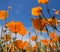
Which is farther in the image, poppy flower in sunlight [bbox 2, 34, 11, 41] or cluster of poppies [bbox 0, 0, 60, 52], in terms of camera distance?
poppy flower in sunlight [bbox 2, 34, 11, 41]

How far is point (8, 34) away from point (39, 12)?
1.31 meters

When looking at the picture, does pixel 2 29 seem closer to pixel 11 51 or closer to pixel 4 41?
pixel 4 41

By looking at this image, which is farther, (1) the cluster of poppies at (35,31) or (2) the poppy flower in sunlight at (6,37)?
(2) the poppy flower in sunlight at (6,37)

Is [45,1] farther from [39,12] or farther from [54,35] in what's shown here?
[54,35]

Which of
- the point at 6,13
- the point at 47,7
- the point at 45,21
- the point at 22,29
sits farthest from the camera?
the point at 6,13

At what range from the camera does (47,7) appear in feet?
9.26

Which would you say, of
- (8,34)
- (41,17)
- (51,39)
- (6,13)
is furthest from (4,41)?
(41,17)

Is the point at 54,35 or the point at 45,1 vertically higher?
the point at 45,1

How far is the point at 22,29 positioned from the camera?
326cm

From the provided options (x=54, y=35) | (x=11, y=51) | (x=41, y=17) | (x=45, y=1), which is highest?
(x=45, y=1)

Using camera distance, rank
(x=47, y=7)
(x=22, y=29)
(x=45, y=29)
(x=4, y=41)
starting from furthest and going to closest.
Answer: (x=4, y=41) → (x=22, y=29) → (x=45, y=29) → (x=47, y=7)

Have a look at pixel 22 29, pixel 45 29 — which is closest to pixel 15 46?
pixel 22 29

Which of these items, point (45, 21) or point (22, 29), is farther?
point (22, 29)

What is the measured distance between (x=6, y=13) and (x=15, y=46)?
2.19 feet
